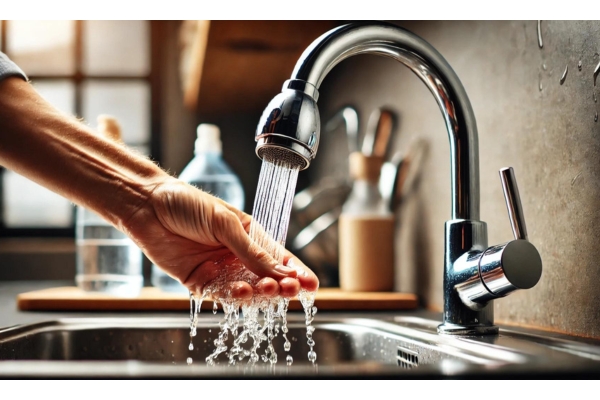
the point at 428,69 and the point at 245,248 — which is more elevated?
the point at 428,69

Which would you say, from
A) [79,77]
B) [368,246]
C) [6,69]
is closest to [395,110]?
[368,246]

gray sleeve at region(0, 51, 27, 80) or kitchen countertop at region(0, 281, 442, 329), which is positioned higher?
gray sleeve at region(0, 51, 27, 80)

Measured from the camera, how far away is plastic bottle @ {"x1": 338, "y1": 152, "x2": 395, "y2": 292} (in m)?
1.15

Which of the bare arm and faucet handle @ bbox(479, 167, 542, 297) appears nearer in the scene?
faucet handle @ bbox(479, 167, 542, 297)

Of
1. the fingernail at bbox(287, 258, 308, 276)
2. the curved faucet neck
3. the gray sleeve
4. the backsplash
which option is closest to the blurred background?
the backsplash

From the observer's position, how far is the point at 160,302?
3.48 ft

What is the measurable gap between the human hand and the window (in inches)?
43.1

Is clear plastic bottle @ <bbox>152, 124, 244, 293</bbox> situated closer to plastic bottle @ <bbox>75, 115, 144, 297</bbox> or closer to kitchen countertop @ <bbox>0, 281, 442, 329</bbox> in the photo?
plastic bottle @ <bbox>75, 115, 144, 297</bbox>

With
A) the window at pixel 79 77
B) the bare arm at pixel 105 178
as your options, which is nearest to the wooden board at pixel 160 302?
the bare arm at pixel 105 178

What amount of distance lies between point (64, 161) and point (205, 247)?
21 centimetres

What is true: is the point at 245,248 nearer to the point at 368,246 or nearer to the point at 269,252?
the point at 269,252

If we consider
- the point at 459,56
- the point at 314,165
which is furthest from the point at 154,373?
the point at 314,165

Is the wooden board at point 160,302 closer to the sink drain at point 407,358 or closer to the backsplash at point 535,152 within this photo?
the backsplash at point 535,152

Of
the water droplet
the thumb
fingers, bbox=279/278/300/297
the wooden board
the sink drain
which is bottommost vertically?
the sink drain
